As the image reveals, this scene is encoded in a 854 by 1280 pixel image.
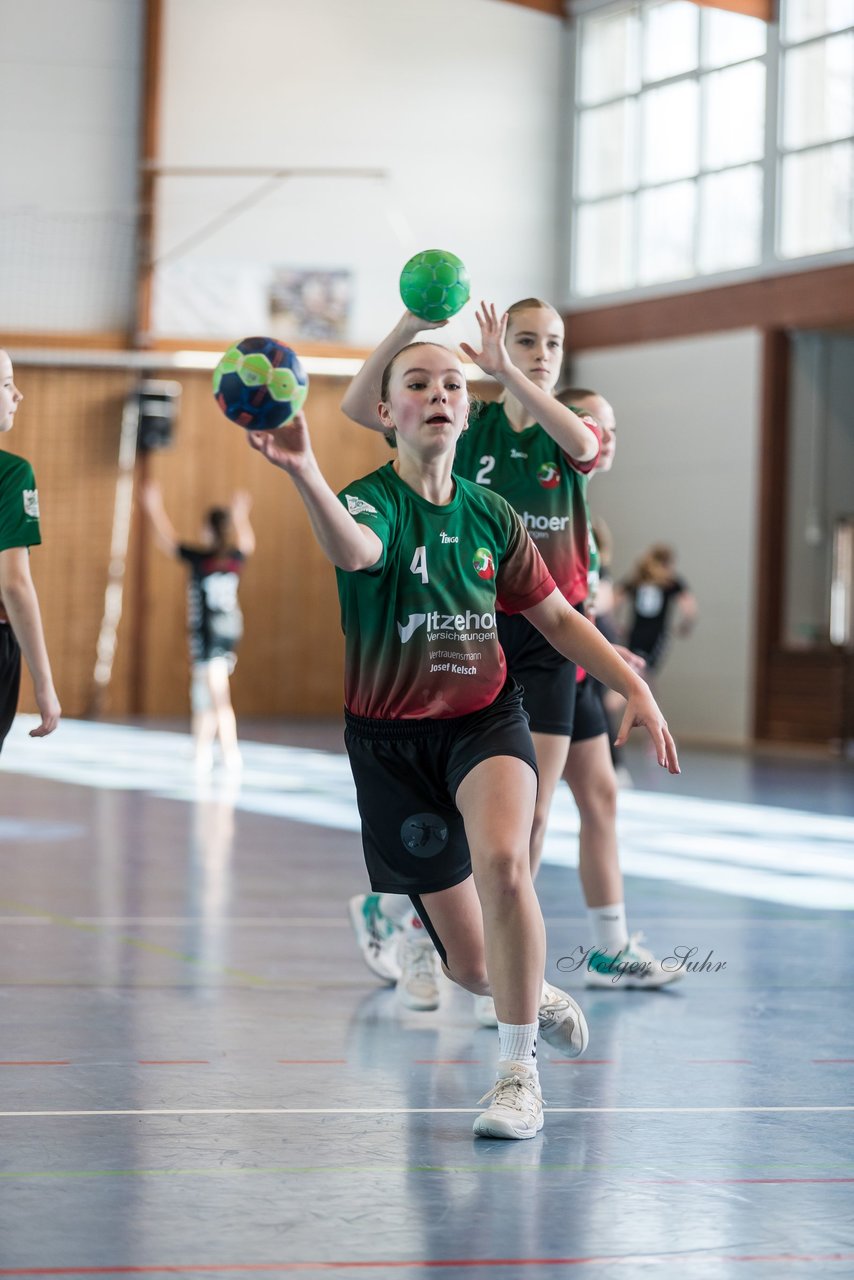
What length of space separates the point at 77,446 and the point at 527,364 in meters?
14.1

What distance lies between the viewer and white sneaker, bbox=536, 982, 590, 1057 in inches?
157

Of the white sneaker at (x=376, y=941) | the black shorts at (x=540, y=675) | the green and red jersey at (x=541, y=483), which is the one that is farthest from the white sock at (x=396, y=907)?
the green and red jersey at (x=541, y=483)

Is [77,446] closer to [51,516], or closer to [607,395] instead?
[51,516]

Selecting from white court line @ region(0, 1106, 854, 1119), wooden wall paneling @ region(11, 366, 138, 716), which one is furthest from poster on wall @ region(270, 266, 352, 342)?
white court line @ region(0, 1106, 854, 1119)

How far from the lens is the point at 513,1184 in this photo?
10.5ft

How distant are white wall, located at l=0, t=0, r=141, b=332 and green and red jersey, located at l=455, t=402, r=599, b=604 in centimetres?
1383

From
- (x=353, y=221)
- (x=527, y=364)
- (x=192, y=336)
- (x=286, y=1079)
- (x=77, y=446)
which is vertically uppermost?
(x=353, y=221)

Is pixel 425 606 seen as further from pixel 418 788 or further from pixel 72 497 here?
pixel 72 497

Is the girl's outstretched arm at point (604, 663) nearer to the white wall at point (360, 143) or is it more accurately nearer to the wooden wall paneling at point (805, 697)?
the wooden wall paneling at point (805, 697)

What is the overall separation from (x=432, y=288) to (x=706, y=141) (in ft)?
50.1

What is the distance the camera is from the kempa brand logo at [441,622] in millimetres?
3641

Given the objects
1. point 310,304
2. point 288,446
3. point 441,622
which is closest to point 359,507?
point 441,622

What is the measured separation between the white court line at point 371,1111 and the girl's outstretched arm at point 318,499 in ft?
3.85

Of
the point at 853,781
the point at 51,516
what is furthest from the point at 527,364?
the point at 51,516
